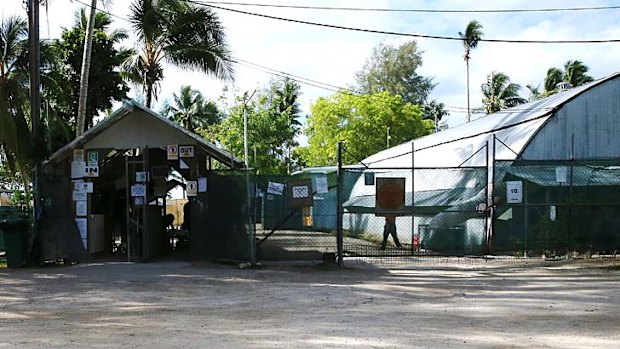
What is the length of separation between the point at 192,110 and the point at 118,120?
43175 millimetres

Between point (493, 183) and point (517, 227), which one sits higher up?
point (493, 183)

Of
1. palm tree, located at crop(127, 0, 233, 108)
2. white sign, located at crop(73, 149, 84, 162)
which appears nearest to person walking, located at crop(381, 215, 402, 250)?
white sign, located at crop(73, 149, 84, 162)

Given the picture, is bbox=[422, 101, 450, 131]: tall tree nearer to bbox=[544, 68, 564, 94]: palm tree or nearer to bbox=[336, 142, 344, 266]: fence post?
bbox=[544, 68, 564, 94]: palm tree

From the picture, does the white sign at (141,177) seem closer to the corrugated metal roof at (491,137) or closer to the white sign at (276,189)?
the white sign at (276,189)

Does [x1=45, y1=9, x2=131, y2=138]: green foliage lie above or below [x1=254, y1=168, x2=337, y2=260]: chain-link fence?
above

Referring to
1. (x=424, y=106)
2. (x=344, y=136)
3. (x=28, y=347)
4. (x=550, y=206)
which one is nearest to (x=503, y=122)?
(x=550, y=206)

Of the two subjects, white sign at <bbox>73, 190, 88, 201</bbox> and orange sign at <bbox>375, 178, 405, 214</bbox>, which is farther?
white sign at <bbox>73, 190, 88, 201</bbox>

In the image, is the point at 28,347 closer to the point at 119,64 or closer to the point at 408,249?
the point at 408,249

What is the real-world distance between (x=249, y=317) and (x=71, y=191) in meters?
8.80

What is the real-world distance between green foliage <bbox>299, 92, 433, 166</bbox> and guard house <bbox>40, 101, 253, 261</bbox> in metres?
29.0

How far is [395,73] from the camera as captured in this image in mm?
57969

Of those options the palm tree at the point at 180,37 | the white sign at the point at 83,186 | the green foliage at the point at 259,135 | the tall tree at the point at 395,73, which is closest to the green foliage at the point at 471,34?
the tall tree at the point at 395,73

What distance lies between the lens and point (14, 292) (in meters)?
11.2

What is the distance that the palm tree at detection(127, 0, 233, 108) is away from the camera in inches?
965
